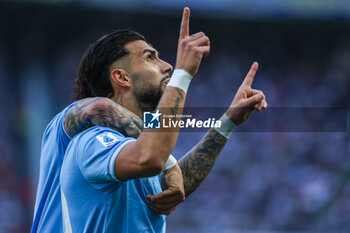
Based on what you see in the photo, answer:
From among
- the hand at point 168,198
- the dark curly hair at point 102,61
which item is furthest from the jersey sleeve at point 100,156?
the dark curly hair at point 102,61

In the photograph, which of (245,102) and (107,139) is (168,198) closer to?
(107,139)

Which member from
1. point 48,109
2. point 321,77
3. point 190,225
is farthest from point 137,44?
point 321,77

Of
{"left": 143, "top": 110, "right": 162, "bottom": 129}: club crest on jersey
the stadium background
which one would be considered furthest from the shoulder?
the stadium background

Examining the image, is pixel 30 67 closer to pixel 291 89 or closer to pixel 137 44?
pixel 291 89

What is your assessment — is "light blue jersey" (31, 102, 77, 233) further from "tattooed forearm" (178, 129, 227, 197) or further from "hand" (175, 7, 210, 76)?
"tattooed forearm" (178, 129, 227, 197)

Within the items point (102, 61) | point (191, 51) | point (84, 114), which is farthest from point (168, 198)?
point (102, 61)

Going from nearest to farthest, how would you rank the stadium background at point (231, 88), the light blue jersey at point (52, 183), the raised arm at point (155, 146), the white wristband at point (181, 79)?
the raised arm at point (155, 146) → the white wristband at point (181, 79) → the light blue jersey at point (52, 183) → the stadium background at point (231, 88)

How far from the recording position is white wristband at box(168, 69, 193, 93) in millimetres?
2406

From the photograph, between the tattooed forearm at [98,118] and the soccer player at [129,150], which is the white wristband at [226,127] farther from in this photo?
the tattooed forearm at [98,118]

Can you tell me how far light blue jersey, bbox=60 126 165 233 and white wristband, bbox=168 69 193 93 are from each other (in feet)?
1.11

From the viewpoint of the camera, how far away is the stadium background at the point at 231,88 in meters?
10.0

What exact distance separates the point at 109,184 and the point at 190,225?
25.4 feet

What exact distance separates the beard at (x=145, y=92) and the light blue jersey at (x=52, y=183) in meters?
0.45

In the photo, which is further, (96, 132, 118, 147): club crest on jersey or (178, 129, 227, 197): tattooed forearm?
(178, 129, 227, 197): tattooed forearm
